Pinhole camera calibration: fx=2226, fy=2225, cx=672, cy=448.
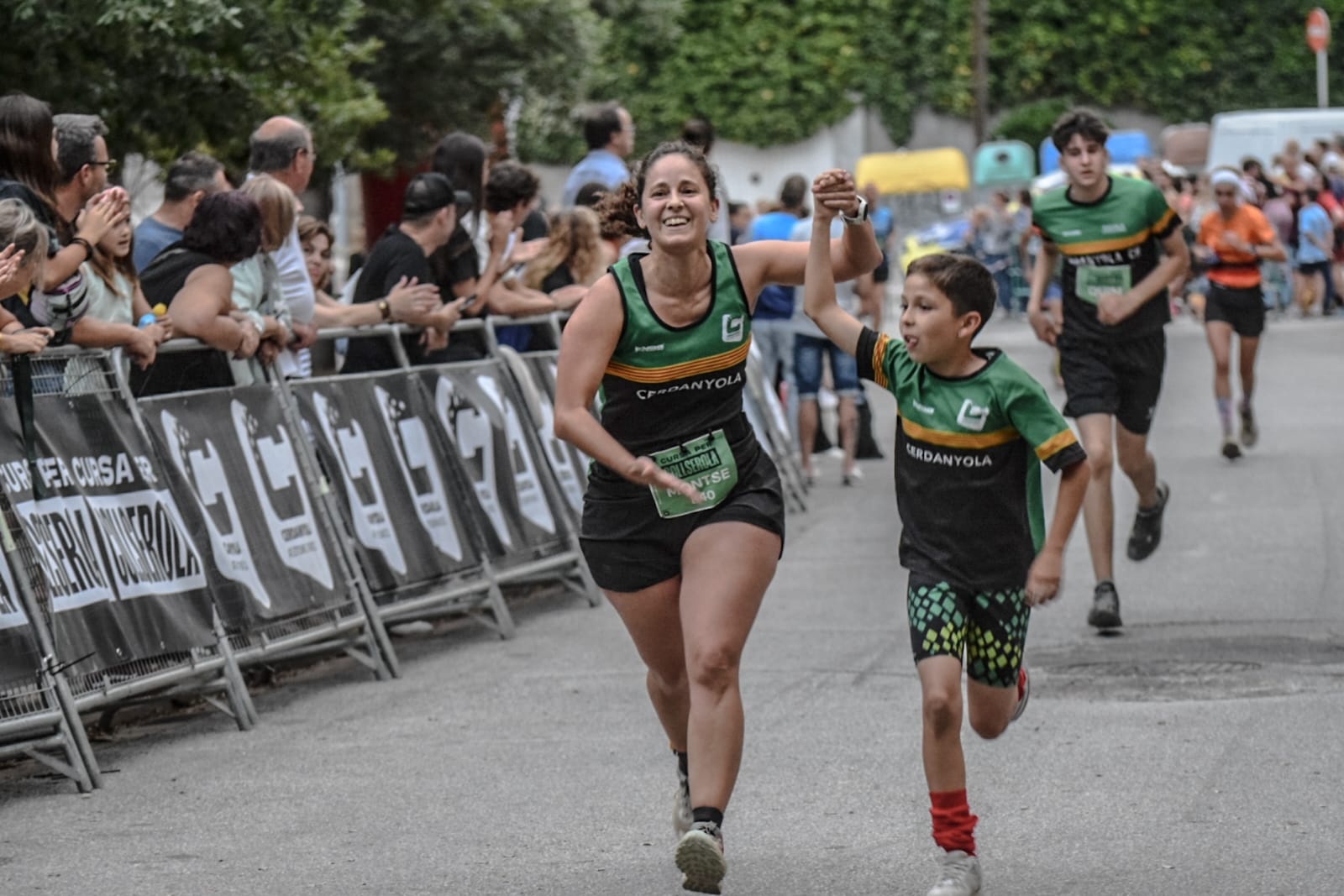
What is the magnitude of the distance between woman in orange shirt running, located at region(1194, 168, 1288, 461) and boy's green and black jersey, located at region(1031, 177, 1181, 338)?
613 cm

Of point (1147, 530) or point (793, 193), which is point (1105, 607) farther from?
point (793, 193)

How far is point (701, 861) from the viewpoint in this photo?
5199 millimetres

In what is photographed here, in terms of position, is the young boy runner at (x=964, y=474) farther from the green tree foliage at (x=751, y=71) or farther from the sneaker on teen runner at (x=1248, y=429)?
the green tree foliage at (x=751, y=71)

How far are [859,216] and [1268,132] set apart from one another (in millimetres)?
32981

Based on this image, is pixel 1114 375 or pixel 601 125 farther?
pixel 601 125

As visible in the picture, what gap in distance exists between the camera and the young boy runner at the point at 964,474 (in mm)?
5598

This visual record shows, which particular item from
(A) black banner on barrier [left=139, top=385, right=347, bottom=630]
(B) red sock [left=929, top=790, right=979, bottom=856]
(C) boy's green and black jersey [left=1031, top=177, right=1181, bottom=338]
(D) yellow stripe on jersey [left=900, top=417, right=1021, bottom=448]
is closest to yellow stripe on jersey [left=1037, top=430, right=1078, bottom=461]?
(D) yellow stripe on jersey [left=900, top=417, right=1021, bottom=448]

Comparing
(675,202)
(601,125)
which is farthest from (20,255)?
(601,125)

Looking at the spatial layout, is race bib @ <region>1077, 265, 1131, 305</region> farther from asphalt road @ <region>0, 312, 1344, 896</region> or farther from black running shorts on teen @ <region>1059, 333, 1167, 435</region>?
asphalt road @ <region>0, 312, 1344, 896</region>

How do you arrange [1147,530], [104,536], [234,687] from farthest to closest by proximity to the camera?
[1147,530] → [234,687] → [104,536]

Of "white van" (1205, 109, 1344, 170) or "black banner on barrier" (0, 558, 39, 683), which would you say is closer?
"black banner on barrier" (0, 558, 39, 683)

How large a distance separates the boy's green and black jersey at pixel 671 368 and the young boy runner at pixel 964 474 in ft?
0.83

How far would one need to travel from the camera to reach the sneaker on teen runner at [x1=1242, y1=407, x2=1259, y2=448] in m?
16.1

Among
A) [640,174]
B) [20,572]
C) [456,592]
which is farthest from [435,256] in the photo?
[640,174]
